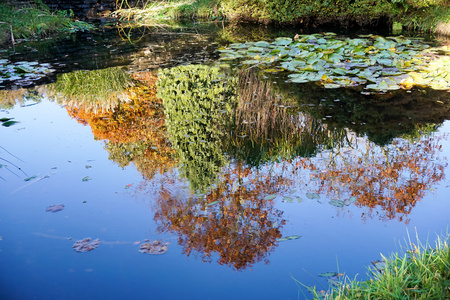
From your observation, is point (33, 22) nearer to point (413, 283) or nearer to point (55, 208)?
point (55, 208)

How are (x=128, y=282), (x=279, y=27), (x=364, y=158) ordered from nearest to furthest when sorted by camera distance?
(x=128, y=282) < (x=364, y=158) < (x=279, y=27)

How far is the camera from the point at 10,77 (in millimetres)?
7855

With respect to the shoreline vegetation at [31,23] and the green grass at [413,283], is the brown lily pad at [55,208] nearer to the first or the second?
the green grass at [413,283]

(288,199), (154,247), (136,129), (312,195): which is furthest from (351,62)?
(154,247)

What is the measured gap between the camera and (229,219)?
359 centimetres

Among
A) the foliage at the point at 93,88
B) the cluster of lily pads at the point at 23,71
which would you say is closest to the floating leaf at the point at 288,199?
the foliage at the point at 93,88

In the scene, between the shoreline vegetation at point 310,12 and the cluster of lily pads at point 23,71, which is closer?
the cluster of lily pads at point 23,71

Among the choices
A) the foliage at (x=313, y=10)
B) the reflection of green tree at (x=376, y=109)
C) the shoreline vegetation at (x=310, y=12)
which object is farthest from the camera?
the foliage at (x=313, y=10)

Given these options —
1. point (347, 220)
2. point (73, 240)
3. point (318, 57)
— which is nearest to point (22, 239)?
point (73, 240)

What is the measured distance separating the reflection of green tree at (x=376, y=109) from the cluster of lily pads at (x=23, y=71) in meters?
4.68

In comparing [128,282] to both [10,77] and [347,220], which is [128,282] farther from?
[10,77]

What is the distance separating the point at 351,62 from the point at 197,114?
371cm

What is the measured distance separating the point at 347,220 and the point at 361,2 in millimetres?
11316

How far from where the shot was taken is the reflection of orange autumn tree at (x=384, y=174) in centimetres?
384
